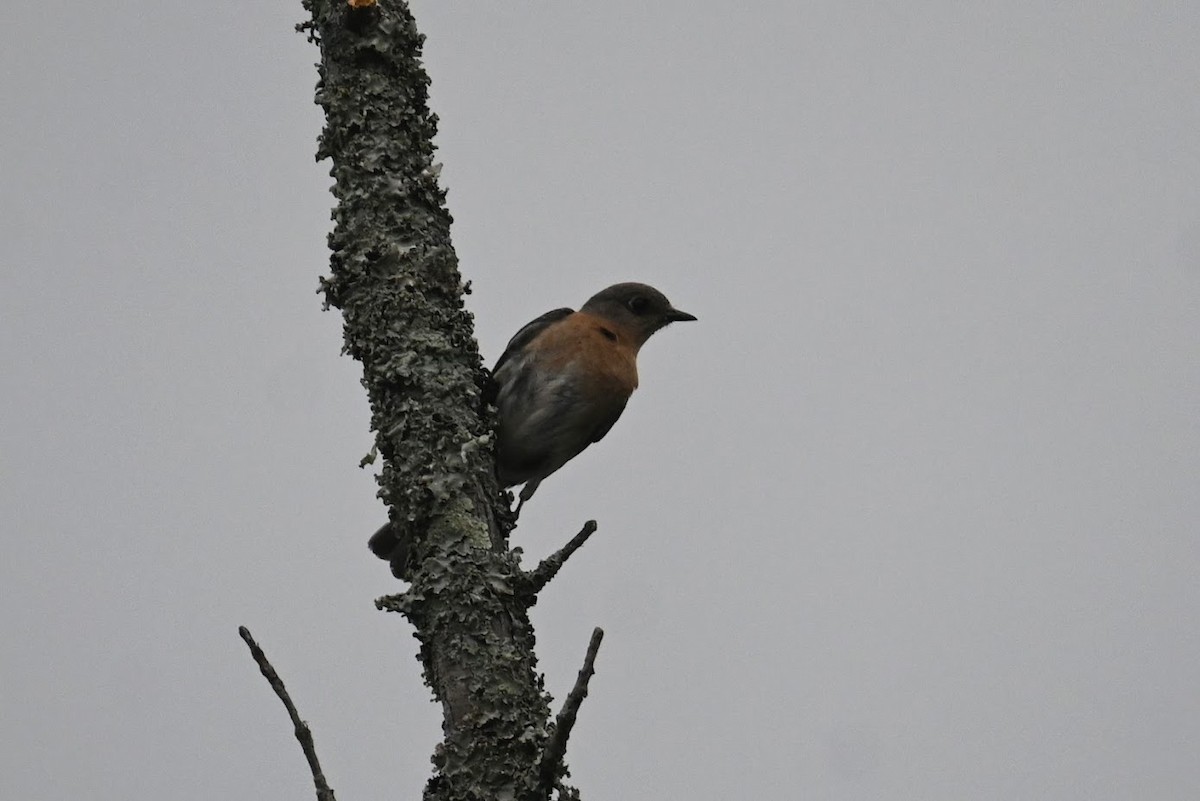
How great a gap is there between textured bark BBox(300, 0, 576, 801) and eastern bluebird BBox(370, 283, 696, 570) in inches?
52.3

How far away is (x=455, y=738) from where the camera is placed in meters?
3.37

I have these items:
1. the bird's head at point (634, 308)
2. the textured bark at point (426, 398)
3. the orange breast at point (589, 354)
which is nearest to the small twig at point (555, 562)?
the textured bark at point (426, 398)

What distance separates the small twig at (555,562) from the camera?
3668mm

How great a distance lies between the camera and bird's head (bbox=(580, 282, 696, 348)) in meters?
7.11

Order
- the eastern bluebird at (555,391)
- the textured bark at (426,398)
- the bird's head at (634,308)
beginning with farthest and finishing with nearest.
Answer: the bird's head at (634,308) < the eastern bluebird at (555,391) < the textured bark at (426,398)

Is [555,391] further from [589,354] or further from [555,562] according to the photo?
[555,562]

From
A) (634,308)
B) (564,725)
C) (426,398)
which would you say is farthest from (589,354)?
(564,725)

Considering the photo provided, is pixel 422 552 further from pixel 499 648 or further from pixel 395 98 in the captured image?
pixel 395 98

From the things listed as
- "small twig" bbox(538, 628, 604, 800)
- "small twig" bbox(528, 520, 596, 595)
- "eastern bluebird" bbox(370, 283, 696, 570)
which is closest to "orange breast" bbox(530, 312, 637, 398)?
"eastern bluebird" bbox(370, 283, 696, 570)

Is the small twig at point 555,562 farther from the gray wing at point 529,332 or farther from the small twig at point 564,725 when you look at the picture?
the gray wing at point 529,332

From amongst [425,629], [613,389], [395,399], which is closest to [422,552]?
[425,629]

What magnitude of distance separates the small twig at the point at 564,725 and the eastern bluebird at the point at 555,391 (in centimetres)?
244

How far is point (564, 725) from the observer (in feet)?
9.98

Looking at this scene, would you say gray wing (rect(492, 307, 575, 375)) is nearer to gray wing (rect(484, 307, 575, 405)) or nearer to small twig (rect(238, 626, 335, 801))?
gray wing (rect(484, 307, 575, 405))
